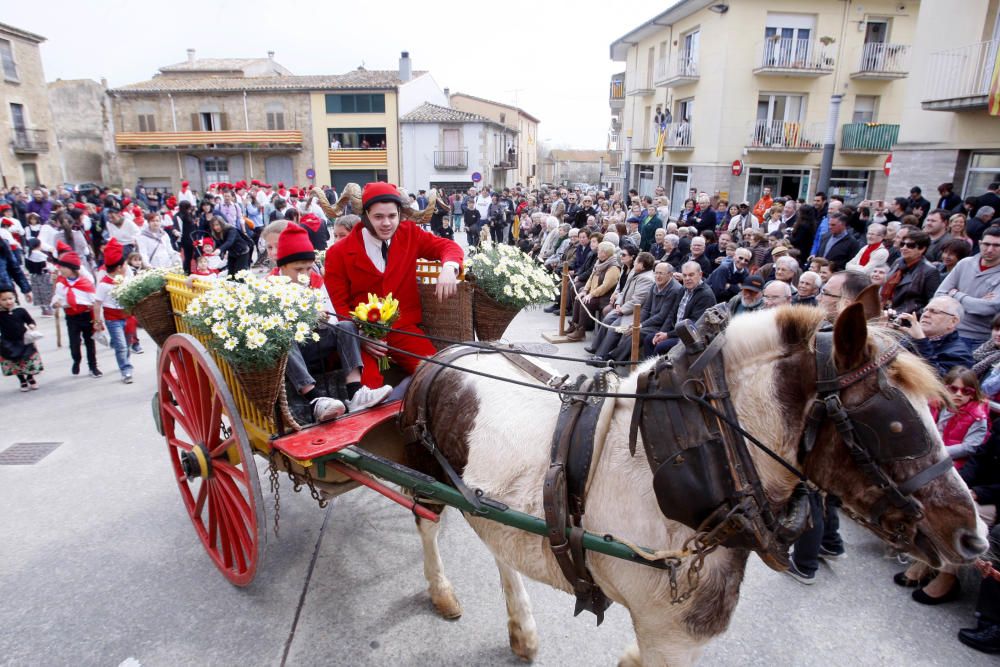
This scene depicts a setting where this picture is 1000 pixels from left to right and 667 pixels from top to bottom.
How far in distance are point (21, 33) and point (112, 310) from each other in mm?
32747

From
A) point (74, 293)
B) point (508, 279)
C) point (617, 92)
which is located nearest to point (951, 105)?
point (508, 279)

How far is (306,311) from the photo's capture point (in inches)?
119

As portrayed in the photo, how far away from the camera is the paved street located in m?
3.05

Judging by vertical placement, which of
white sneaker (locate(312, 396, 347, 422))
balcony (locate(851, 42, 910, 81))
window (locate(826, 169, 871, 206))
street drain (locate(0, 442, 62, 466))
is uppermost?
balcony (locate(851, 42, 910, 81))

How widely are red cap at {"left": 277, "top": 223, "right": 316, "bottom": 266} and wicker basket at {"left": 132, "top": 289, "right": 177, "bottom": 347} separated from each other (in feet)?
3.21

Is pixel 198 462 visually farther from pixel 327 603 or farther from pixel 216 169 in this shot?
pixel 216 169

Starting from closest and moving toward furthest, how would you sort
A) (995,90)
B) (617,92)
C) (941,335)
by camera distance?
(941,335)
(995,90)
(617,92)

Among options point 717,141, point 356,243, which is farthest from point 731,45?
point 356,243

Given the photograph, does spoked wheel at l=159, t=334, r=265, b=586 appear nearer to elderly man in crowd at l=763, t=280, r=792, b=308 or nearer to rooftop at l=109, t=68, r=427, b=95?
elderly man in crowd at l=763, t=280, r=792, b=308

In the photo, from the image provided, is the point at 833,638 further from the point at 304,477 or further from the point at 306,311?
the point at 306,311

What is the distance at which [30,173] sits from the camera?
30.0 metres

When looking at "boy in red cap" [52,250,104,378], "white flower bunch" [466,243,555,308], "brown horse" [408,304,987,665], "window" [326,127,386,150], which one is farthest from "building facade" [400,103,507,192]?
"brown horse" [408,304,987,665]

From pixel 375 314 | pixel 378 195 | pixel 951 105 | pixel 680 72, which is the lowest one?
pixel 375 314

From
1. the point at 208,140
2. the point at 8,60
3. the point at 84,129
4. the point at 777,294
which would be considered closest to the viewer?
the point at 777,294
